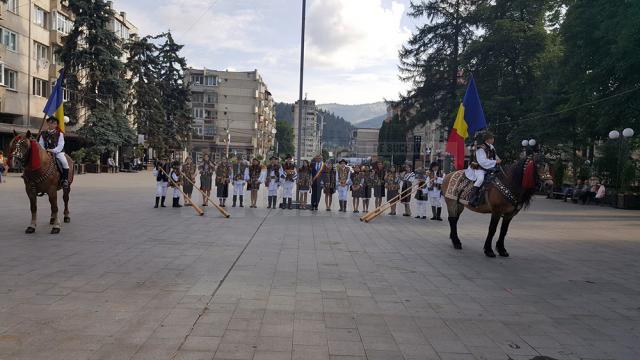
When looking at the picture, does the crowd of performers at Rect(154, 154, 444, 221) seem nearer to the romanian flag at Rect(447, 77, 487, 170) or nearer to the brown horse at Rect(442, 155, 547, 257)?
the romanian flag at Rect(447, 77, 487, 170)

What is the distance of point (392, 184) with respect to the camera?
17.9 meters

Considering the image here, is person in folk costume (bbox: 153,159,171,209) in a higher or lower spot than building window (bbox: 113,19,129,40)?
lower

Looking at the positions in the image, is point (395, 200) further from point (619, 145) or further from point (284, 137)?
point (284, 137)

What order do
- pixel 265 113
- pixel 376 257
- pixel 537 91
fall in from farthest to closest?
pixel 265 113 < pixel 537 91 < pixel 376 257

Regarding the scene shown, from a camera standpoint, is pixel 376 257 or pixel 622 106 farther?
pixel 622 106

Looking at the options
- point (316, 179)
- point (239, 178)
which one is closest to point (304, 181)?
point (316, 179)

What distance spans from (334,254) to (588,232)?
9.18m

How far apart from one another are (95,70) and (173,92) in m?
16.6

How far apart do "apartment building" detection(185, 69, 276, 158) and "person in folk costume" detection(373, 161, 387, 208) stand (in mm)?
74645

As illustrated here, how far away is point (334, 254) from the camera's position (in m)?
9.24

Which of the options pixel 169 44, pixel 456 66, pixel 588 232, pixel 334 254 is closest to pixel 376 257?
pixel 334 254

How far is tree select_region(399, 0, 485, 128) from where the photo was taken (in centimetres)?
4100

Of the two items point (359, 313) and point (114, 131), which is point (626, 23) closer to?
point (359, 313)

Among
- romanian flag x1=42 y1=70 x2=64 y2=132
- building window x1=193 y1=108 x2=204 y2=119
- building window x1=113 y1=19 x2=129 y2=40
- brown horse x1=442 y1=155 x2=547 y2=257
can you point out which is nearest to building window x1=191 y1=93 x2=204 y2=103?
building window x1=193 y1=108 x2=204 y2=119
